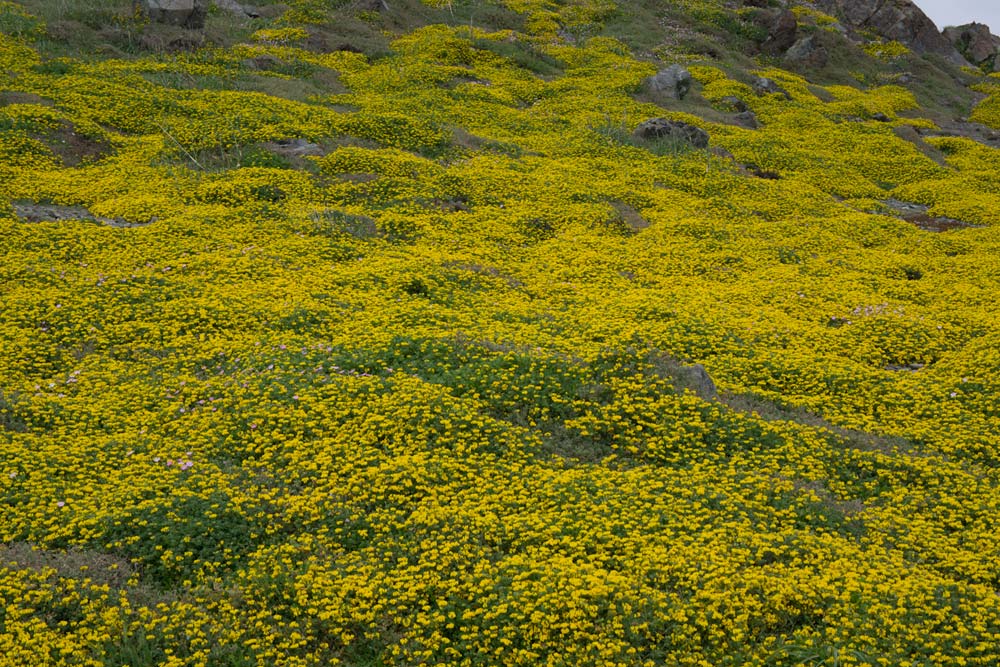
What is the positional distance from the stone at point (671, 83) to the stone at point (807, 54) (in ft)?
54.7

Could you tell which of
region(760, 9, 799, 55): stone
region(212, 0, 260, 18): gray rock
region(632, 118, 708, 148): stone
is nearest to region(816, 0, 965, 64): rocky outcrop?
region(760, 9, 799, 55): stone

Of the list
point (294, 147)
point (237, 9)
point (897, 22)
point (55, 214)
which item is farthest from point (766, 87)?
point (55, 214)

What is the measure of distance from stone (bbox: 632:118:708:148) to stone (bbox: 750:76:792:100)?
1345 centimetres

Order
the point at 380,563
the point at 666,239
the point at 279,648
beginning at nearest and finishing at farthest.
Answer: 1. the point at 279,648
2. the point at 380,563
3. the point at 666,239

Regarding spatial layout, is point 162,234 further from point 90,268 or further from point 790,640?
point 790,640

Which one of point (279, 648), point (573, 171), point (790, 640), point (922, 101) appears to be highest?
point (922, 101)

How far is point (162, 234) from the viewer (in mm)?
18500

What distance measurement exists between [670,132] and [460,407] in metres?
22.5

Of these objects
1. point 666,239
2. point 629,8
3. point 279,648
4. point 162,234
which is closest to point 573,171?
point 666,239

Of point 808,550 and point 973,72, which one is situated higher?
point 973,72

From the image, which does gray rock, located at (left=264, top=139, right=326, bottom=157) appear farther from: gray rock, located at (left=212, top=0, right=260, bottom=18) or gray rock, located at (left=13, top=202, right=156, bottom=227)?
gray rock, located at (left=212, top=0, right=260, bottom=18)

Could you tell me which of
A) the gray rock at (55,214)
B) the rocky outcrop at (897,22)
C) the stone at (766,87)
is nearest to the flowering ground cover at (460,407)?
the gray rock at (55,214)

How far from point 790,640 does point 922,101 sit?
5180cm

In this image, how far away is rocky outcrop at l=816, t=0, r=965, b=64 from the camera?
63.8 meters
